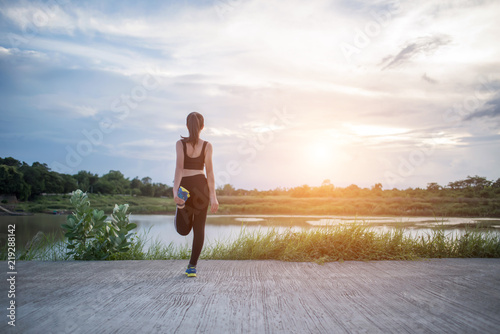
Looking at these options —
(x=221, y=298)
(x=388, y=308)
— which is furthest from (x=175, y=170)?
(x=388, y=308)

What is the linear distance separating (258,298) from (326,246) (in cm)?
235

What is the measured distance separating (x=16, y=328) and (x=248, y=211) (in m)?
15.4

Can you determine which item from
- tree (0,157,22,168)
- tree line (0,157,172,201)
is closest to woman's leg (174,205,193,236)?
tree line (0,157,172,201)

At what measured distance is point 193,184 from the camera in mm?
3955

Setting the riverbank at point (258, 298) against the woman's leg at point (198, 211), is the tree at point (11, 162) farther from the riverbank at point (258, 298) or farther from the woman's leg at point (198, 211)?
the woman's leg at point (198, 211)

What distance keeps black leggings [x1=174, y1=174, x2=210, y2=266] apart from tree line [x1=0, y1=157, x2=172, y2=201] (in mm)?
7849

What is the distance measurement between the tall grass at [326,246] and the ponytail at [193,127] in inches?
83.5

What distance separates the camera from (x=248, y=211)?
1767 cm

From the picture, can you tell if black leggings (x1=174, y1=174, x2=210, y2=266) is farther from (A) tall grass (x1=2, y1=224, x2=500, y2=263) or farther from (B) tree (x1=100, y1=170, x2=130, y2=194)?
(B) tree (x1=100, y1=170, x2=130, y2=194)

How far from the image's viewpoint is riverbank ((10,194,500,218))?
44.7ft

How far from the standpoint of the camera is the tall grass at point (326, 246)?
198 inches

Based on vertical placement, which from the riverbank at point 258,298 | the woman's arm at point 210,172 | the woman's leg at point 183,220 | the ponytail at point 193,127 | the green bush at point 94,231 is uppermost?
the ponytail at point 193,127

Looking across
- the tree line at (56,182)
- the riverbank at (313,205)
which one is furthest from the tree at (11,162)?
the riverbank at (313,205)

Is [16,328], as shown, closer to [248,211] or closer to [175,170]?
[175,170]
